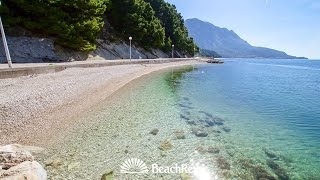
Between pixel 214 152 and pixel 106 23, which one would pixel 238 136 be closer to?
pixel 214 152

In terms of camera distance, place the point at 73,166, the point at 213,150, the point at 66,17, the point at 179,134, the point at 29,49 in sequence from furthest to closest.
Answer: the point at 66,17
the point at 29,49
the point at 179,134
the point at 213,150
the point at 73,166

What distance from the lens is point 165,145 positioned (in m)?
10.9

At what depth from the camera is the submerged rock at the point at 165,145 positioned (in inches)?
418

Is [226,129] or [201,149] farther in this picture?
[226,129]

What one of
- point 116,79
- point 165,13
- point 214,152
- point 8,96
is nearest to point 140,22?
point 165,13

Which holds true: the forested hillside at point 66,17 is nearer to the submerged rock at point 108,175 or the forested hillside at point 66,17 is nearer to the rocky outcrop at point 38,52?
the rocky outcrop at point 38,52

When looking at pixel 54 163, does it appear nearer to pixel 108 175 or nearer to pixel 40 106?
pixel 108 175

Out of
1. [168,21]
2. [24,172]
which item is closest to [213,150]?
[24,172]

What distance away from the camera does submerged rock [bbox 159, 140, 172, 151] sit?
10617mm

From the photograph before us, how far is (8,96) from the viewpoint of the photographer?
46.3 feet

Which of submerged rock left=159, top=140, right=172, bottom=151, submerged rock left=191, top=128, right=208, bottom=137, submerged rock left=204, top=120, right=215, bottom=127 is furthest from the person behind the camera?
submerged rock left=204, top=120, right=215, bottom=127

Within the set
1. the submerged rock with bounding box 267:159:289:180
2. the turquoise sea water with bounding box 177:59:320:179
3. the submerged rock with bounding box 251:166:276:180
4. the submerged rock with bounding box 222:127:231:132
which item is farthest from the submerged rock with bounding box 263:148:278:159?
the submerged rock with bounding box 222:127:231:132

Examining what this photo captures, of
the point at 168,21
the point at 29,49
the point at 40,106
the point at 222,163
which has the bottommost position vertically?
the point at 222,163

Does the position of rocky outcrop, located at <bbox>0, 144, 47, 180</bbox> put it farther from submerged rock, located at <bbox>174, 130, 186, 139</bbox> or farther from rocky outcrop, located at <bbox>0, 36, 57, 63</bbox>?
rocky outcrop, located at <bbox>0, 36, 57, 63</bbox>
